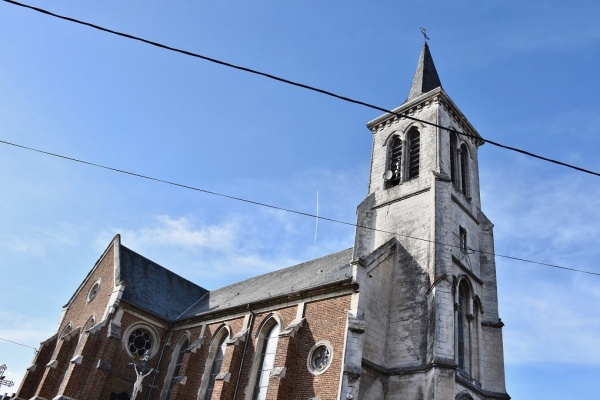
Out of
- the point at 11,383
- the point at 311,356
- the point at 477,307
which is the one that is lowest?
the point at 11,383

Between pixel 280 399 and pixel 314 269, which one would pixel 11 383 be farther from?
pixel 314 269

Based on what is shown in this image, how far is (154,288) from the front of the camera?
27.4m

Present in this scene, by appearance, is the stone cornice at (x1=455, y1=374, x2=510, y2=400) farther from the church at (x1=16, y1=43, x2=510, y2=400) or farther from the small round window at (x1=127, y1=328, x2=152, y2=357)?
the small round window at (x1=127, y1=328, x2=152, y2=357)

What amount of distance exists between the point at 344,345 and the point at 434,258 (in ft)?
15.2

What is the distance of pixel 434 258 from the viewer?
17484mm

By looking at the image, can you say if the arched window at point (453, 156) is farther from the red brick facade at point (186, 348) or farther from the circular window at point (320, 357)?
the circular window at point (320, 357)

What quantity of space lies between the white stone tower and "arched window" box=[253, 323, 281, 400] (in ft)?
14.4

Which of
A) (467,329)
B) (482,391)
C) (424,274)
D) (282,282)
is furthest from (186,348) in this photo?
(482,391)

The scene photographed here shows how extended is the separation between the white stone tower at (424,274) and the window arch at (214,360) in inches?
294

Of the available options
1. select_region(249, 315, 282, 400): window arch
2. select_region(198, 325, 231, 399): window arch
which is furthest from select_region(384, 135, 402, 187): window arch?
select_region(198, 325, 231, 399): window arch

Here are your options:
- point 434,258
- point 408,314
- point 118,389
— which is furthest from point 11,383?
point 434,258

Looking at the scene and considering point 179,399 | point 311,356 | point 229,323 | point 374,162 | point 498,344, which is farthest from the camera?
point 374,162

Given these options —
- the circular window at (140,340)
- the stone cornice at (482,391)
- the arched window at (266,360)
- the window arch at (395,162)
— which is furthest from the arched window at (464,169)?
the circular window at (140,340)

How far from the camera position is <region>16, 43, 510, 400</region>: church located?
52.6ft
